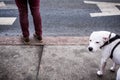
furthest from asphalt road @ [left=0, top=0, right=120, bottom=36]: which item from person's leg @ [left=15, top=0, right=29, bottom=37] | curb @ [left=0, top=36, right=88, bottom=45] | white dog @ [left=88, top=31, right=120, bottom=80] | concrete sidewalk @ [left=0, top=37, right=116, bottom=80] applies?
white dog @ [left=88, top=31, right=120, bottom=80]

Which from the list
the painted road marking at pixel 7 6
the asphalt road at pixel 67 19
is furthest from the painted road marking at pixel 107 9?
A: the painted road marking at pixel 7 6

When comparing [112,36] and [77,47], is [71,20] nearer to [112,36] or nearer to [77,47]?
[77,47]

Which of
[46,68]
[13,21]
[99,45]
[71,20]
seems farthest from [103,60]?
[13,21]

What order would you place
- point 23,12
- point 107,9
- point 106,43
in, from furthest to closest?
point 107,9 → point 23,12 → point 106,43

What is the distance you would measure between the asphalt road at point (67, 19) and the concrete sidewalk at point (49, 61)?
93cm

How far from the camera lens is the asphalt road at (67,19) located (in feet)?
21.9

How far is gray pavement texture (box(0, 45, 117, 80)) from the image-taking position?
4.38 meters

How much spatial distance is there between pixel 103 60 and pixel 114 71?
0.45 meters

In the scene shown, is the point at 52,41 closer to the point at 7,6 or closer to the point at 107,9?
→ the point at 107,9

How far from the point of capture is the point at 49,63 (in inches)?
187

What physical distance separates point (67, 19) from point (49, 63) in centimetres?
308

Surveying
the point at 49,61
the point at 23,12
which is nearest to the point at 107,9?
the point at 23,12

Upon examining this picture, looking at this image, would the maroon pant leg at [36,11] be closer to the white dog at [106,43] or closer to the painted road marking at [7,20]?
the white dog at [106,43]

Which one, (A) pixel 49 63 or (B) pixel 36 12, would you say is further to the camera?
(B) pixel 36 12
